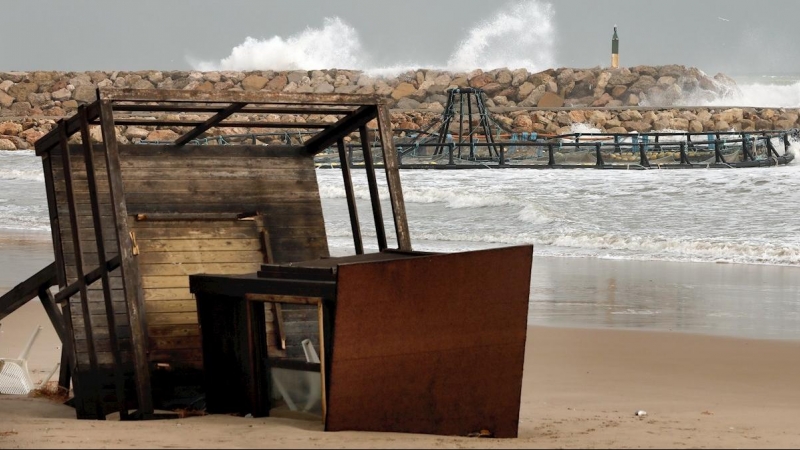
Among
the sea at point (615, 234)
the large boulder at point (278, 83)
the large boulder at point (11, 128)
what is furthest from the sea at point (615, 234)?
the large boulder at point (278, 83)

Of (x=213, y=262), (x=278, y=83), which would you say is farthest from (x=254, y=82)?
(x=213, y=262)

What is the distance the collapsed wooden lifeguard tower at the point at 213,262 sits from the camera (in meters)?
5.97

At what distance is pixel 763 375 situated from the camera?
8.91m

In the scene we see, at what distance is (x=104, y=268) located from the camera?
6.86m

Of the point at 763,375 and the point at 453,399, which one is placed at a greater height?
the point at 453,399

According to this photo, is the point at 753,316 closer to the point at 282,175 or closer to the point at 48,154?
the point at 282,175

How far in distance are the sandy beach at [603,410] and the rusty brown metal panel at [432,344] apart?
0.15 m

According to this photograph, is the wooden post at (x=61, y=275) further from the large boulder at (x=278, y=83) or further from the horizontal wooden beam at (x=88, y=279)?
the large boulder at (x=278, y=83)

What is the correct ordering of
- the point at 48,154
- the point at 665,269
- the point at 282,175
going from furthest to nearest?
the point at 665,269
the point at 282,175
the point at 48,154

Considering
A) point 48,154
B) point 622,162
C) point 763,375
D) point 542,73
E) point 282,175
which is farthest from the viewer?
point 542,73

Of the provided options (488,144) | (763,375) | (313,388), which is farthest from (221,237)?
(488,144)

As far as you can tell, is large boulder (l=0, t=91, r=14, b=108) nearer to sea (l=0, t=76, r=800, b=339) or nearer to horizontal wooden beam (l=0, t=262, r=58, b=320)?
sea (l=0, t=76, r=800, b=339)

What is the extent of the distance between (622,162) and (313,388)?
2670 cm

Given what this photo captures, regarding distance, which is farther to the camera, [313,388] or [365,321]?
[313,388]
